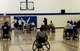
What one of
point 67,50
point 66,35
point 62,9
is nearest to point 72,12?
point 62,9

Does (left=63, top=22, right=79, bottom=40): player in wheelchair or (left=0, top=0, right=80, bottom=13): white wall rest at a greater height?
(left=0, top=0, right=80, bottom=13): white wall

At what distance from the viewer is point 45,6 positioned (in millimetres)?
27250

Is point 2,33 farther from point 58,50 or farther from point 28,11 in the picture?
point 28,11

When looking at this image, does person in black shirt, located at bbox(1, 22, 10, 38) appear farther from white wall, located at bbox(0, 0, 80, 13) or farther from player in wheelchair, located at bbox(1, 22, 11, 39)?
white wall, located at bbox(0, 0, 80, 13)

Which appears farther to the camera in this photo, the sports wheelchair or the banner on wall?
the banner on wall

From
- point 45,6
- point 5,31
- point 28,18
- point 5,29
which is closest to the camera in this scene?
point 5,29

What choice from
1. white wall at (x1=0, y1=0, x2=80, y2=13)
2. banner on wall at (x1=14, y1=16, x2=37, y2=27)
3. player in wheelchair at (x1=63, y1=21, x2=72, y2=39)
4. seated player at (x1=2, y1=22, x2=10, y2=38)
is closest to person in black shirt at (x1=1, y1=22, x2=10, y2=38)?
seated player at (x1=2, y1=22, x2=10, y2=38)

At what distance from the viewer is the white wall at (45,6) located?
26.5 m

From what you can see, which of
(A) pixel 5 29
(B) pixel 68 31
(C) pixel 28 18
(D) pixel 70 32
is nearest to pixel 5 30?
(A) pixel 5 29

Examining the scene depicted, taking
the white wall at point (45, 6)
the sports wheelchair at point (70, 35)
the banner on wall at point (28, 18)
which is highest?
the white wall at point (45, 6)

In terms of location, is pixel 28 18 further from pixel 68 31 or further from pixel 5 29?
pixel 68 31

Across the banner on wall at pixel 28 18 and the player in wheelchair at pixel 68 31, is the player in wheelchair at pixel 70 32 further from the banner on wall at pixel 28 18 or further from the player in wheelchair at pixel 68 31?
the banner on wall at pixel 28 18

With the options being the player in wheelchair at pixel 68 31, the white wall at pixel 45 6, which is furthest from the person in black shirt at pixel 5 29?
the white wall at pixel 45 6

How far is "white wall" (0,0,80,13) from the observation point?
26534mm
